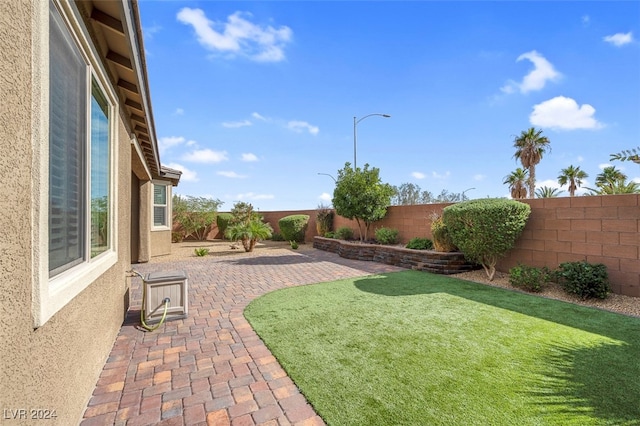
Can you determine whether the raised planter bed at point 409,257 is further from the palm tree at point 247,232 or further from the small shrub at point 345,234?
the palm tree at point 247,232

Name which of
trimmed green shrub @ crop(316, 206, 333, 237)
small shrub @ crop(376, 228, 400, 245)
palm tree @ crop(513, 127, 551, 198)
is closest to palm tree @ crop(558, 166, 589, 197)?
palm tree @ crop(513, 127, 551, 198)

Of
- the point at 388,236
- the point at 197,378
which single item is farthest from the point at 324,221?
the point at 197,378

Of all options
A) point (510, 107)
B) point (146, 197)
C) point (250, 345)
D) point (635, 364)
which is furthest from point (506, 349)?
point (510, 107)

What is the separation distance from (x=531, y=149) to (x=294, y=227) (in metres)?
24.0

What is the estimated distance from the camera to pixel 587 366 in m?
3.26

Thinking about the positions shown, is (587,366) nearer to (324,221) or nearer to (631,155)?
(631,155)

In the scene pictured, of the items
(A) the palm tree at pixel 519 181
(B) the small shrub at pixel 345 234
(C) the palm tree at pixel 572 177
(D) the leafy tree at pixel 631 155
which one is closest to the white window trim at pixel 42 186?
(D) the leafy tree at pixel 631 155

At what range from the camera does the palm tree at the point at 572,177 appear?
2939cm

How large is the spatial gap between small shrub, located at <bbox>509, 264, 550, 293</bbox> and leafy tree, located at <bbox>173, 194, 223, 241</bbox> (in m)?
17.5

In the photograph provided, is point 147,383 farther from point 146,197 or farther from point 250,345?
point 146,197

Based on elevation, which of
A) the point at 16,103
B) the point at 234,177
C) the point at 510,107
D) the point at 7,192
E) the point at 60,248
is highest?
the point at 510,107

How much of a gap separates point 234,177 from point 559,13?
20565mm

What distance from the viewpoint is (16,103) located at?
4.73ft

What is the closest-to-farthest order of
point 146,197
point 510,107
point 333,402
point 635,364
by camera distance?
point 333,402 → point 635,364 → point 146,197 → point 510,107
